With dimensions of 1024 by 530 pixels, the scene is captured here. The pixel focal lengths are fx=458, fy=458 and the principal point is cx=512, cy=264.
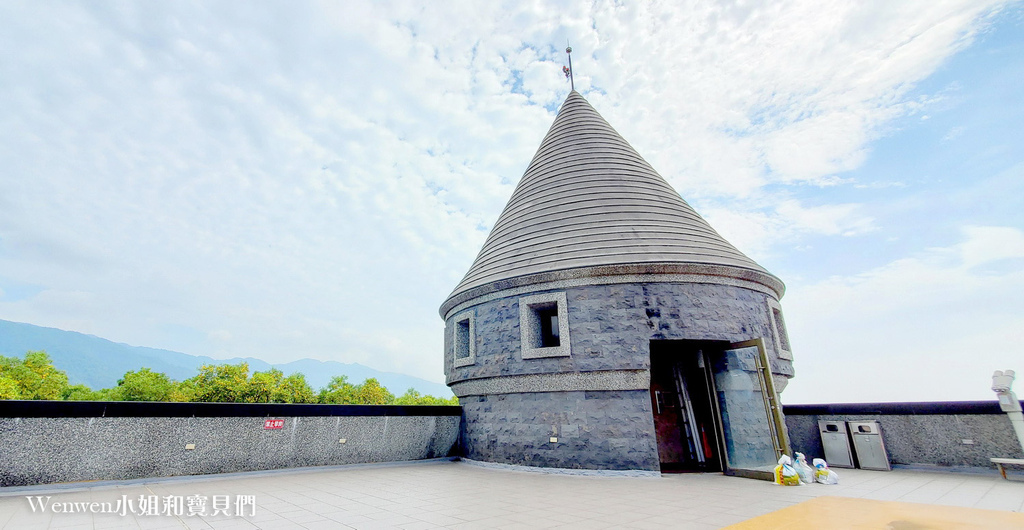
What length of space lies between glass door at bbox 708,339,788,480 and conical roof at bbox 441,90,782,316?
1961 mm

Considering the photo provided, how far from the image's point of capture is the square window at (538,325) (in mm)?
9891

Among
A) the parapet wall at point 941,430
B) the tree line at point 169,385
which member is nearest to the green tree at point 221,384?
the tree line at point 169,385

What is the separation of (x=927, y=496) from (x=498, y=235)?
9.92m

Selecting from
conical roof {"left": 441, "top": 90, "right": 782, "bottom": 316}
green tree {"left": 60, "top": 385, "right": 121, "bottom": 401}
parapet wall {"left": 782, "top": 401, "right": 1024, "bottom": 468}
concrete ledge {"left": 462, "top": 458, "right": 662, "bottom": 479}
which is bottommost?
concrete ledge {"left": 462, "top": 458, "right": 662, "bottom": 479}

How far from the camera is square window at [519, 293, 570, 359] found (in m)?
9.89

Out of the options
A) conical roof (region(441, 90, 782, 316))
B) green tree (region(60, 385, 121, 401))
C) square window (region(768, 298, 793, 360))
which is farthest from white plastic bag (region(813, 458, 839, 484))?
green tree (region(60, 385, 121, 401))

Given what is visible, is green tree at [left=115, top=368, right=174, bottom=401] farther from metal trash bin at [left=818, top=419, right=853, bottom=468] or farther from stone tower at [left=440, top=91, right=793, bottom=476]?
metal trash bin at [left=818, top=419, right=853, bottom=468]

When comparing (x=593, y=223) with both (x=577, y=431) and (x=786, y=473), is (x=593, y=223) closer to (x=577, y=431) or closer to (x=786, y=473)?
(x=577, y=431)

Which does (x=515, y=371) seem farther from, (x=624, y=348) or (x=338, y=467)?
(x=338, y=467)

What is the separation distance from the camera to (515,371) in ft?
33.7

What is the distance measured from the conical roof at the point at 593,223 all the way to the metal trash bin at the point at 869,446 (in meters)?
→ 3.54

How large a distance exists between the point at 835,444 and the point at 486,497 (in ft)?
A: 27.4

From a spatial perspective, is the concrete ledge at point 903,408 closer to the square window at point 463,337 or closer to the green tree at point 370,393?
the square window at point 463,337

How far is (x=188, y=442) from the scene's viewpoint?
877cm
